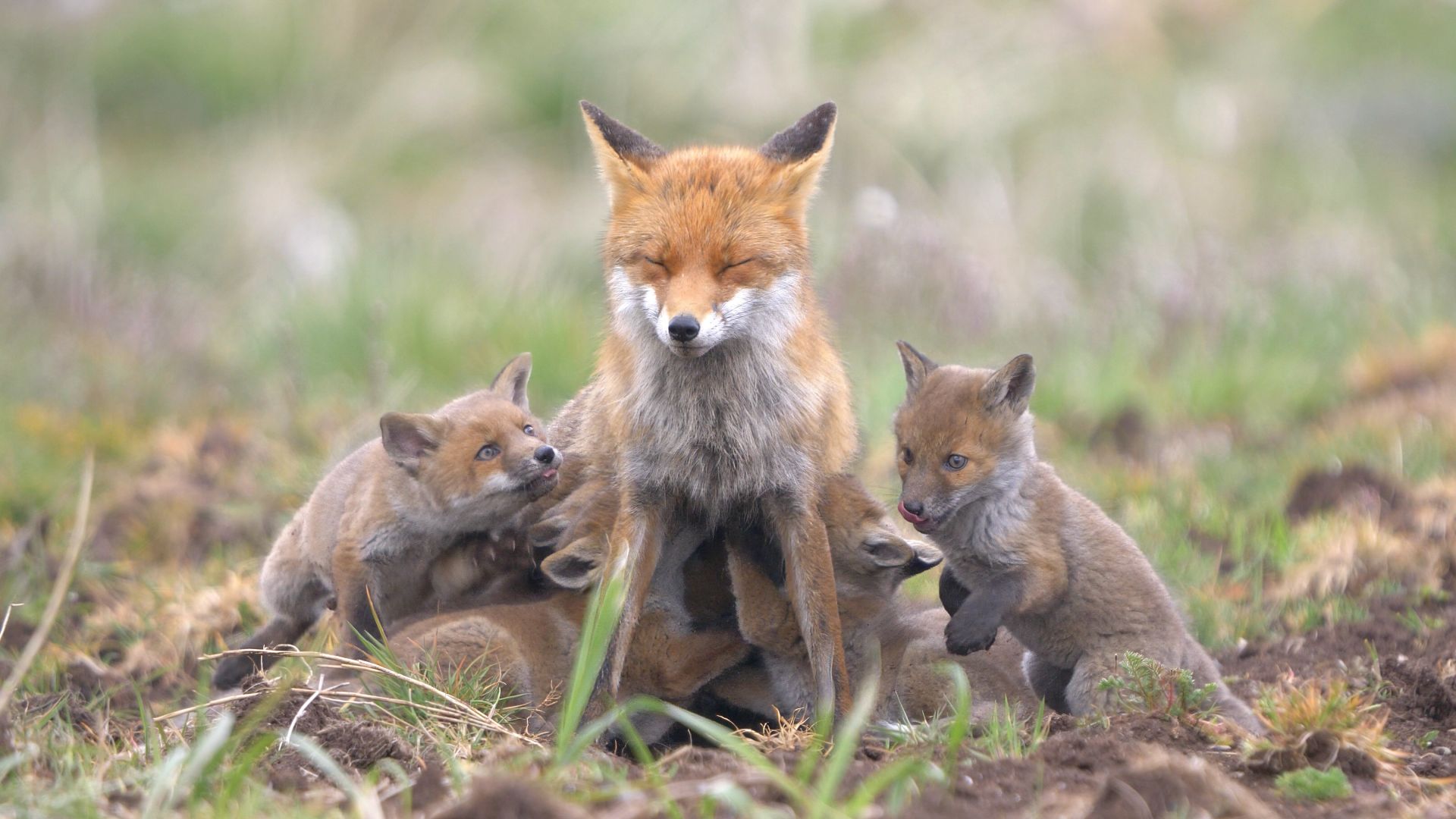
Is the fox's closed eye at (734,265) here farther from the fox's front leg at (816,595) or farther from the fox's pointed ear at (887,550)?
the fox's pointed ear at (887,550)

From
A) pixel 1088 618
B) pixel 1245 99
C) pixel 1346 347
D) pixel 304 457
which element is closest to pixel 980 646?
pixel 1088 618

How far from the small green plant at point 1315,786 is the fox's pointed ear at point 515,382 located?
338 cm

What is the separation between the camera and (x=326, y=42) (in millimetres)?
18984

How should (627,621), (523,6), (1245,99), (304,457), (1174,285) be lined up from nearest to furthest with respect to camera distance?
(627,621) → (304,457) → (1174,285) → (1245,99) → (523,6)

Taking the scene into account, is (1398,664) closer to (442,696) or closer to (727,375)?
(727,375)

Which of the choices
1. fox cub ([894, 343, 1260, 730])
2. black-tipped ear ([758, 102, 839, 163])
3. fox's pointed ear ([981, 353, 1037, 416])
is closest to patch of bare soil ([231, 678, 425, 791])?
fox cub ([894, 343, 1260, 730])

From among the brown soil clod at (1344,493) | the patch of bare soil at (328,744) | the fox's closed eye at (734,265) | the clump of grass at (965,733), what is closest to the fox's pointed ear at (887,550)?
the clump of grass at (965,733)

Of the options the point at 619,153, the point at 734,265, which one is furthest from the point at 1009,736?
the point at 619,153

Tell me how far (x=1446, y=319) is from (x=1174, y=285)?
232 cm

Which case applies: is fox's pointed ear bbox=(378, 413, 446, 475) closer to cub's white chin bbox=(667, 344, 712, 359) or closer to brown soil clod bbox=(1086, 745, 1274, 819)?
cub's white chin bbox=(667, 344, 712, 359)

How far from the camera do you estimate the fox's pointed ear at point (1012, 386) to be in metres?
5.94

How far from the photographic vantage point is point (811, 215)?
15086 mm

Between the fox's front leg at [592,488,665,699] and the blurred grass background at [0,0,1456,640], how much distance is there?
3.64 meters

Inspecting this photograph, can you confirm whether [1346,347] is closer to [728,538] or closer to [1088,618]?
[1088,618]
